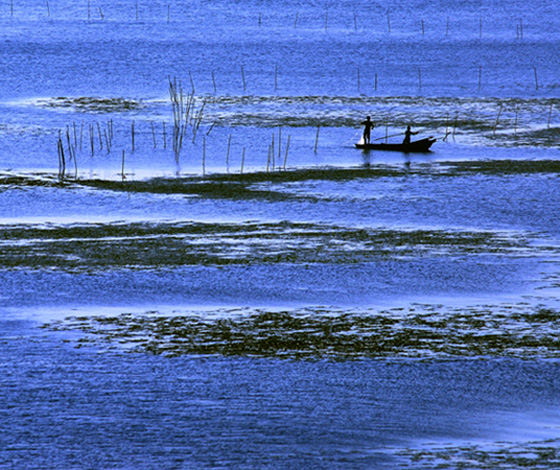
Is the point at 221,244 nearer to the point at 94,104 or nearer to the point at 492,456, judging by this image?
the point at 492,456

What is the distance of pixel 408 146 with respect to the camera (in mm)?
31594

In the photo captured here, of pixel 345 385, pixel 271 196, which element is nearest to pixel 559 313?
pixel 345 385

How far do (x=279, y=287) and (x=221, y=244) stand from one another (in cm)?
321

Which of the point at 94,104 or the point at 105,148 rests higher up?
the point at 94,104

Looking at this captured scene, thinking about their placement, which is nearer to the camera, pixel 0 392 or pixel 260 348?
pixel 0 392

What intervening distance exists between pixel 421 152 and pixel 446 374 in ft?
64.1

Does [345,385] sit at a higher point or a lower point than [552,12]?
lower

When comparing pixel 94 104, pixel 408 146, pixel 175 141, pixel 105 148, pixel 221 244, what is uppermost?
pixel 94 104

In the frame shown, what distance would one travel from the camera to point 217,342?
1381 centimetres

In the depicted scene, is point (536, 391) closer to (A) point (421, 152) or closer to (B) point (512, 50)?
(A) point (421, 152)

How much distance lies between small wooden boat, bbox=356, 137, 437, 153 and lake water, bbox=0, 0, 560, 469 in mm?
466

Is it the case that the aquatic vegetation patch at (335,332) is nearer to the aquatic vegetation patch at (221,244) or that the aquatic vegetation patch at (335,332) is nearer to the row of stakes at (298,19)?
the aquatic vegetation patch at (221,244)

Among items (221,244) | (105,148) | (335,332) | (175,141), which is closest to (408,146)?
(175,141)

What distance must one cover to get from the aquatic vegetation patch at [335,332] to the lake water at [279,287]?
0.15 ft
